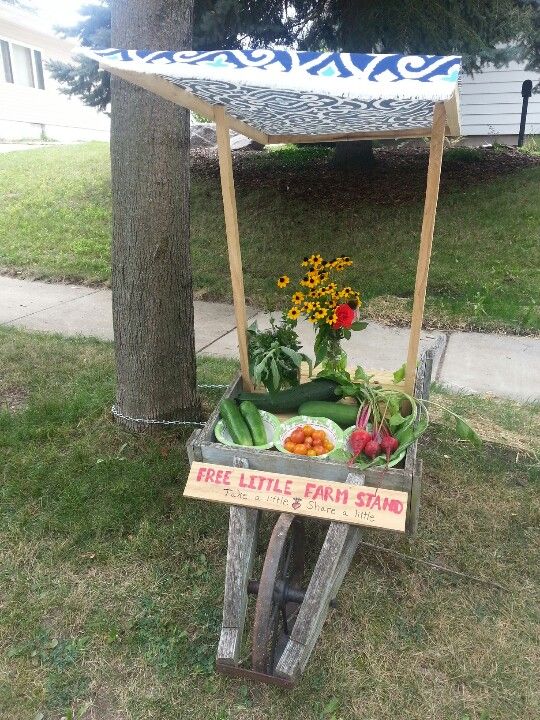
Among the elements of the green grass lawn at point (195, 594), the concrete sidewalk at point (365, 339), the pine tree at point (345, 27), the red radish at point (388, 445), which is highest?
the pine tree at point (345, 27)

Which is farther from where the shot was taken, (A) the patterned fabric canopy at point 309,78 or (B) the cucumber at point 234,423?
(B) the cucumber at point 234,423

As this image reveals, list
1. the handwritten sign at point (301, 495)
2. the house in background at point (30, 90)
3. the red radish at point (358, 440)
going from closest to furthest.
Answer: the handwritten sign at point (301, 495) → the red radish at point (358, 440) → the house in background at point (30, 90)

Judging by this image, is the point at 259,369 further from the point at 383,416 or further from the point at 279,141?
the point at 279,141

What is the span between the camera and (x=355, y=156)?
29.5ft

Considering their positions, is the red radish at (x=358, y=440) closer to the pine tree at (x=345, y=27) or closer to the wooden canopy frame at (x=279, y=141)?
the wooden canopy frame at (x=279, y=141)

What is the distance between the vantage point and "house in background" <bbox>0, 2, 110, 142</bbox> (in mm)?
18594

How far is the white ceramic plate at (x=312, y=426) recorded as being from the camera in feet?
8.57

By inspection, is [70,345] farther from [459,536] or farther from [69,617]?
[459,536]

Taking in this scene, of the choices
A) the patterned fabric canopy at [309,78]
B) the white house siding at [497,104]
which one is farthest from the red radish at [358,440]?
the white house siding at [497,104]

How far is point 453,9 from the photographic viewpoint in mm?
6293

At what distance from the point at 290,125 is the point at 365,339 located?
9.51 ft

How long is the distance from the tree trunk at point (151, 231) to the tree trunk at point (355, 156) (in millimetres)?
5928

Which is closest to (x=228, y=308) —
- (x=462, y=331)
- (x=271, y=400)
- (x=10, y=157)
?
(x=462, y=331)

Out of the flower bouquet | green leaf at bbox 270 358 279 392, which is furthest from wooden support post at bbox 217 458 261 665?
the flower bouquet
